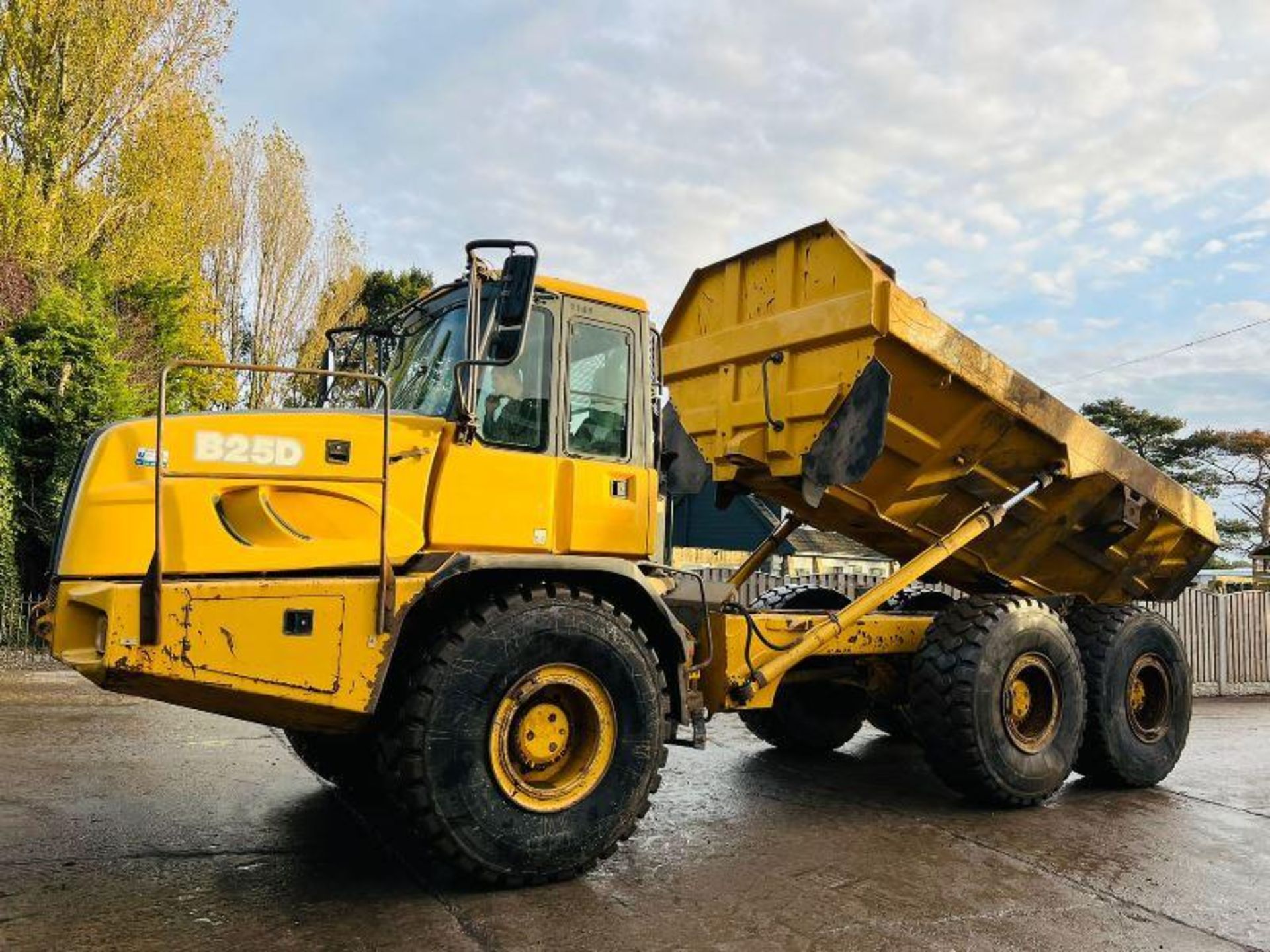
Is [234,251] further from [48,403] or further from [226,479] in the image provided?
[226,479]

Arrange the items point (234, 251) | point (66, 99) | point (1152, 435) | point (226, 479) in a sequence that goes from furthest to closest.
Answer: point (1152, 435) < point (234, 251) < point (66, 99) < point (226, 479)

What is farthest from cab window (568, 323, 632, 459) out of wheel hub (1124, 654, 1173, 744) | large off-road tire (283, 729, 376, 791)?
wheel hub (1124, 654, 1173, 744)

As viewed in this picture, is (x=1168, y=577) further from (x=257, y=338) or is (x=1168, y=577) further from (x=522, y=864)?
(x=257, y=338)

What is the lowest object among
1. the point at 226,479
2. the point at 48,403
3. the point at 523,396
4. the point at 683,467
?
the point at 226,479

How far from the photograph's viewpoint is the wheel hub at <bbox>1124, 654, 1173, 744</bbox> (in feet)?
23.4

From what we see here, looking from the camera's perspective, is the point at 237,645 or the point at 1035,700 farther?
the point at 1035,700

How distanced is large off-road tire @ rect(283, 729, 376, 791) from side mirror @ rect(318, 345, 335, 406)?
6.15 ft

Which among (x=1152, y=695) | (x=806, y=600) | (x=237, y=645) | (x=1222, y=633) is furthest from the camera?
(x=1222, y=633)

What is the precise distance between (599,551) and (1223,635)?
12401mm

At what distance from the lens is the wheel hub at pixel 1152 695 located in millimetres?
7129

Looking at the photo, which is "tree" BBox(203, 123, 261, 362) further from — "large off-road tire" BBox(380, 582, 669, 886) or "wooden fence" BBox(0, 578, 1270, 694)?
"large off-road tire" BBox(380, 582, 669, 886)

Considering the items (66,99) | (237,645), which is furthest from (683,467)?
(66,99)

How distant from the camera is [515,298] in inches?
166

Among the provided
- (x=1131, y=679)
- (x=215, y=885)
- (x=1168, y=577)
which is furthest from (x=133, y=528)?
(x=1168, y=577)
